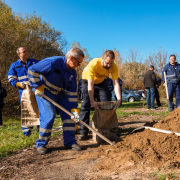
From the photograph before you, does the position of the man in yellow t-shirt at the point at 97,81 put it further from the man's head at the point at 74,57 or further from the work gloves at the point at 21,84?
the work gloves at the point at 21,84

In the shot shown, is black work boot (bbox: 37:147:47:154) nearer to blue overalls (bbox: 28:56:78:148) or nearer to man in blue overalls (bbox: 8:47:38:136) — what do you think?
blue overalls (bbox: 28:56:78:148)

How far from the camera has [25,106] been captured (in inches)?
173

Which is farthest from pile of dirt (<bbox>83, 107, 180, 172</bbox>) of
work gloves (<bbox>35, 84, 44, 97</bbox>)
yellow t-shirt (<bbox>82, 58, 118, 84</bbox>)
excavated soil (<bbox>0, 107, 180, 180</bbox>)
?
yellow t-shirt (<bbox>82, 58, 118, 84</bbox>)

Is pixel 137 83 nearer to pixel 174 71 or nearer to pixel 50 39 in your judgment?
pixel 50 39

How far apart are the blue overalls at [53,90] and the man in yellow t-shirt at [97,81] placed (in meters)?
0.37

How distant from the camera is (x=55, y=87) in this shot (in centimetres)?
326

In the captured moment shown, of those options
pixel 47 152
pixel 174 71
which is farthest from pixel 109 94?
pixel 174 71

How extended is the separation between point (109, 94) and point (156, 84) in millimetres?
5912

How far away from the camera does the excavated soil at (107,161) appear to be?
2.23 metres

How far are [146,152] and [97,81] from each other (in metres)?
1.89

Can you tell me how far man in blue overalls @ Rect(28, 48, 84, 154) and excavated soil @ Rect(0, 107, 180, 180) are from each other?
0.30 meters

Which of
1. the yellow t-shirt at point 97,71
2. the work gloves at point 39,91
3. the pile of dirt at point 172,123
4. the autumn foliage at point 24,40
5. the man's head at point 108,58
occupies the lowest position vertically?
the pile of dirt at point 172,123

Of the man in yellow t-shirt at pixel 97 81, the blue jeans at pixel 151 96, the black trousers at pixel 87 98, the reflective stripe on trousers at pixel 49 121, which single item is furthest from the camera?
the blue jeans at pixel 151 96

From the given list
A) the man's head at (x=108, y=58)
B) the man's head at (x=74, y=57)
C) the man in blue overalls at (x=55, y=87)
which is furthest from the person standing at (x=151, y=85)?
the man's head at (x=74, y=57)
